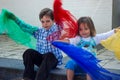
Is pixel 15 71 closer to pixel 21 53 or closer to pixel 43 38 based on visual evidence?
pixel 43 38

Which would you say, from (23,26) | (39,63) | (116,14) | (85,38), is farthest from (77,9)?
(85,38)

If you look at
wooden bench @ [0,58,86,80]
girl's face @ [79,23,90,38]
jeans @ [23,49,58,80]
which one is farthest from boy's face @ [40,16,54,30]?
wooden bench @ [0,58,86,80]

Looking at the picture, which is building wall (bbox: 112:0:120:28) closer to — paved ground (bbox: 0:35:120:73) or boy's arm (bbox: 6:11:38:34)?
paved ground (bbox: 0:35:120:73)

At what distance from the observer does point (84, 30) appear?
169 inches

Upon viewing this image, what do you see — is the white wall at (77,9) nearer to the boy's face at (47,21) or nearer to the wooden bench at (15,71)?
the wooden bench at (15,71)

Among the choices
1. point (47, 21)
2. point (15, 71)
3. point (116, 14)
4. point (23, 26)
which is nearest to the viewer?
point (47, 21)

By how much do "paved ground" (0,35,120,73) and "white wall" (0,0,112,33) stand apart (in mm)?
1419

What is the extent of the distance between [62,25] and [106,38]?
2.04 feet

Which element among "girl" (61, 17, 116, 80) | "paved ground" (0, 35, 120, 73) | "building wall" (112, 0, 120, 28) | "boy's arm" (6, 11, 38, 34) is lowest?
"paved ground" (0, 35, 120, 73)

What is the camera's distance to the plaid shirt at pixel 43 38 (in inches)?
185

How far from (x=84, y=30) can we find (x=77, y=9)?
458 cm

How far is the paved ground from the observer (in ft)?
17.4

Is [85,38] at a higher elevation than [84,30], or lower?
lower

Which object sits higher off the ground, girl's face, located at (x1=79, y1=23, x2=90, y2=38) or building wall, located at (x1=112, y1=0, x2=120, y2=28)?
building wall, located at (x1=112, y1=0, x2=120, y2=28)
